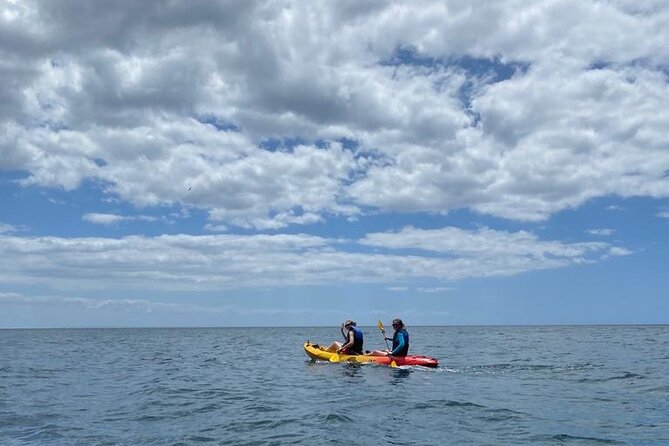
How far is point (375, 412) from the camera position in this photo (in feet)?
55.1

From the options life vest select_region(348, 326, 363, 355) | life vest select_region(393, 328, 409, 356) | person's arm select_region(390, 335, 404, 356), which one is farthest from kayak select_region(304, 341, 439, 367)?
life vest select_region(348, 326, 363, 355)

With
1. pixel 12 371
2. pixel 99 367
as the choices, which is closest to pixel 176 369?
pixel 99 367

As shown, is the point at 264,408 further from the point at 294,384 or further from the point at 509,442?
the point at 509,442

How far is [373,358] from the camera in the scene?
94.4ft

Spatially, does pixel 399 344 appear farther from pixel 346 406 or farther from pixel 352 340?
pixel 346 406

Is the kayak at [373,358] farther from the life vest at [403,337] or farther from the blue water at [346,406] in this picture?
the blue water at [346,406]

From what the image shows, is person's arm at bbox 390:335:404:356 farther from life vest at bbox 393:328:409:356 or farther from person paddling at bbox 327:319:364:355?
person paddling at bbox 327:319:364:355

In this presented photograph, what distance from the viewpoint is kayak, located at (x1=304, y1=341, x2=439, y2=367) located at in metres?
27.5

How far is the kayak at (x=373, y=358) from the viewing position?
2755 cm

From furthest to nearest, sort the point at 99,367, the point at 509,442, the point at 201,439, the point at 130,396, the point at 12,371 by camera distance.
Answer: the point at 99,367 < the point at 12,371 < the point at 130,396 < the point at 201,439 < the point at 509,442

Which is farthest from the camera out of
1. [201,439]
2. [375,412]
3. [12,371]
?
[12,371]

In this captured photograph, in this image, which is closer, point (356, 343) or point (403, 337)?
point (403, 337)

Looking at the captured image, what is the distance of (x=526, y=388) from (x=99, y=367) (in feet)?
78.8

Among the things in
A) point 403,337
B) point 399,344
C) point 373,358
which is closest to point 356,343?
point 373,358
